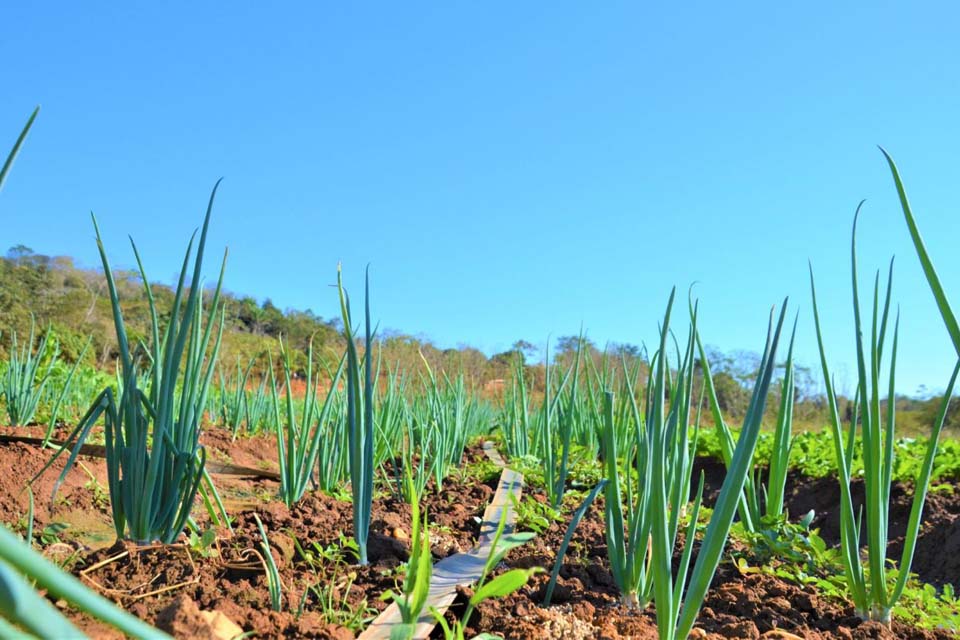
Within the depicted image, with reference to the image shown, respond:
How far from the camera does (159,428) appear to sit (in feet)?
5.09

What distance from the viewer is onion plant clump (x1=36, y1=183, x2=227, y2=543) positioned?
1.55m

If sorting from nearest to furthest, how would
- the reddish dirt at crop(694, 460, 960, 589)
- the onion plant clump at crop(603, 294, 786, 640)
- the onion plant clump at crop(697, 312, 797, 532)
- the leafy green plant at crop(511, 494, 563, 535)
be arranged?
the onion plant clump at crop(603, 294, 786, 640), the onion plant clump at crop(697, 312, 797, 532), the leafy green plant at crop(511, 494, 563, 535), the reddish dirt at crop(694, 460, 960, 589)

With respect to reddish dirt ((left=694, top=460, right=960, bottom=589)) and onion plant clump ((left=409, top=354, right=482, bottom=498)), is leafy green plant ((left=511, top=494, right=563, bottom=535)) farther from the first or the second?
reddish dirt ((left=694, top=460, right=960, bottom=589))

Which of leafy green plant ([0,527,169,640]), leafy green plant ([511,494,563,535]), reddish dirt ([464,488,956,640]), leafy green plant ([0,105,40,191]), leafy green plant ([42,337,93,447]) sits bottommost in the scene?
reddish dirt ([464,488,956,640])

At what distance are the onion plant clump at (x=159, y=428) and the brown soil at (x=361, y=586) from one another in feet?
0.39

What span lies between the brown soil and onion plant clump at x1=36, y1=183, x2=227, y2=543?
117 millimetres

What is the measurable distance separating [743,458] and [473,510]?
1.60 metres

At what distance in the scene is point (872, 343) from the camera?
1.63 m

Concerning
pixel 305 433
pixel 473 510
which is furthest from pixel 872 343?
pixel 305 433

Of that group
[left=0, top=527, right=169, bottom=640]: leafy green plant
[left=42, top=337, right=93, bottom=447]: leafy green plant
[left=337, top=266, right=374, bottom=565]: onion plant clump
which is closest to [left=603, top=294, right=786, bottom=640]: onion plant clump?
[left=337, top=266, right=374, bottom=565]: onion plant clump

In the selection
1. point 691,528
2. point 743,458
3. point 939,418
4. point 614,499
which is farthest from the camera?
point 939,418

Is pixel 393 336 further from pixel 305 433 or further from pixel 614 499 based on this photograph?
pixel 614 499

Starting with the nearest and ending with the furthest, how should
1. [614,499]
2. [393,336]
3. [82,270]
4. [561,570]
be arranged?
[614,499] → [561,570] → [393,336] → [82,270]

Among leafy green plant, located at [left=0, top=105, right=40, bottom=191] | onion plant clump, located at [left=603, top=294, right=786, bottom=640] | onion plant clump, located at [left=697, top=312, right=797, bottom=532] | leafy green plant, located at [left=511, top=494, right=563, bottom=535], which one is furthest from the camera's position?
leafy green plant, located at [left=511, top=494, right=563, bottom=535]
